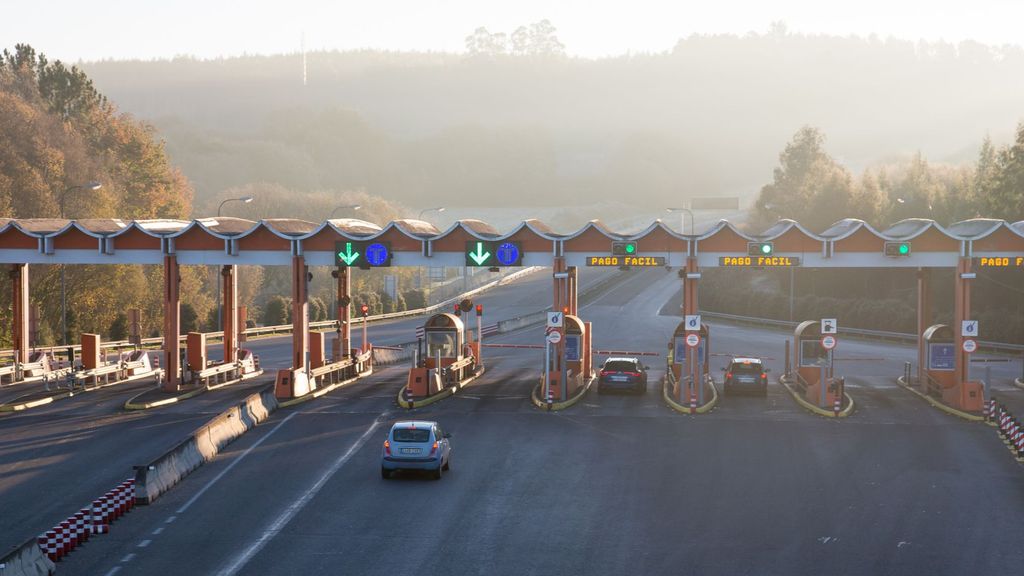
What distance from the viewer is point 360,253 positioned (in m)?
42.5

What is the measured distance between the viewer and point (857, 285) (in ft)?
307

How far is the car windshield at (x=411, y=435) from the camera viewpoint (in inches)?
1056

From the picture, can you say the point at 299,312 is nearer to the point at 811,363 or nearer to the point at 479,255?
the point at 479,255

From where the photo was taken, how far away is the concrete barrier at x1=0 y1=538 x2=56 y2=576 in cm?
1675

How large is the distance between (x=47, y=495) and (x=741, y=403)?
82.3 feet

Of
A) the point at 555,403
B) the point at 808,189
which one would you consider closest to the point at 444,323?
the point at 555,403

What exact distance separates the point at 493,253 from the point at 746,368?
11.0m

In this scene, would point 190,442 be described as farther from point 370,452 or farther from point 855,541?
point 855,541

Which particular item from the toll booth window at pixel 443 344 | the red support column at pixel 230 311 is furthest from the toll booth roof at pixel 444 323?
the red support column at pixel 230 311

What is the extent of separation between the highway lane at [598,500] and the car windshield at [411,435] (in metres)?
1.10

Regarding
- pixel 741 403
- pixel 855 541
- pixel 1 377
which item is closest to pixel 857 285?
pixel 741 403

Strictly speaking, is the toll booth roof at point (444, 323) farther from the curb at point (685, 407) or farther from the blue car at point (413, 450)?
the blue car at point (413, 450)

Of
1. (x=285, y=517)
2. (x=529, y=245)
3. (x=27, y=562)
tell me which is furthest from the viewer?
(x=529, y=245)

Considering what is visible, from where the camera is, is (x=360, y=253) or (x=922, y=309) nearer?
(x=360, y=253)
